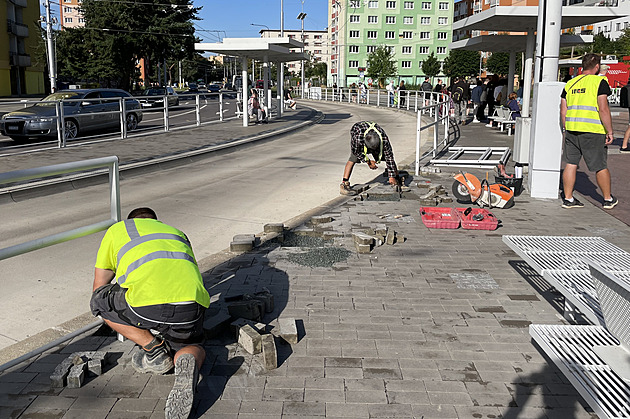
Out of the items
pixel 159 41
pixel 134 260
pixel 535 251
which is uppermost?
pixel 159 41

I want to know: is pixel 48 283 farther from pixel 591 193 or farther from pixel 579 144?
pixel 591 193

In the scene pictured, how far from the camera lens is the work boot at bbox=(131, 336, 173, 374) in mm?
3650

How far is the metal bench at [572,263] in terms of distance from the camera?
→ 409 cm

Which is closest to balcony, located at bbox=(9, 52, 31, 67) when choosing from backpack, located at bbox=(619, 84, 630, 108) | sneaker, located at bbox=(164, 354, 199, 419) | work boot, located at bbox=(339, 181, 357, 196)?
backpack, located at bbox=(619, 84, 630, 108)

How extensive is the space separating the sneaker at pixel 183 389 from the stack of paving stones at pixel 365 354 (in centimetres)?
16

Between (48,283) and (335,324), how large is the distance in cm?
303

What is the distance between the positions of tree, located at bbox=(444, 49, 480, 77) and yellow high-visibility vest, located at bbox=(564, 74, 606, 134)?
87.2 m

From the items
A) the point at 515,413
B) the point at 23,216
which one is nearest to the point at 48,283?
the point at 23,216

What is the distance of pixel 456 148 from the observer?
1537 centimetres

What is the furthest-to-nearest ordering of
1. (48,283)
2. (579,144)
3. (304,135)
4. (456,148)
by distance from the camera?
(304,135) → (456,148) → (579,144) → (48,283)

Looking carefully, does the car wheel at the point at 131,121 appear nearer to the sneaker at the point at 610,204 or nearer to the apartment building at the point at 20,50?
the sneaker at the point at 610,204

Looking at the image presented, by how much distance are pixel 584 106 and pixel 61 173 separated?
22.9ft

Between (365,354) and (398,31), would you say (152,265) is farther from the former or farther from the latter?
(398,31)

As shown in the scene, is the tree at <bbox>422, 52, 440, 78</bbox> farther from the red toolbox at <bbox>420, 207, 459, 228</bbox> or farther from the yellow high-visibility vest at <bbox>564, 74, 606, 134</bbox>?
the red toolbox at <bbox>420, 207, 459, 228</bbox>
